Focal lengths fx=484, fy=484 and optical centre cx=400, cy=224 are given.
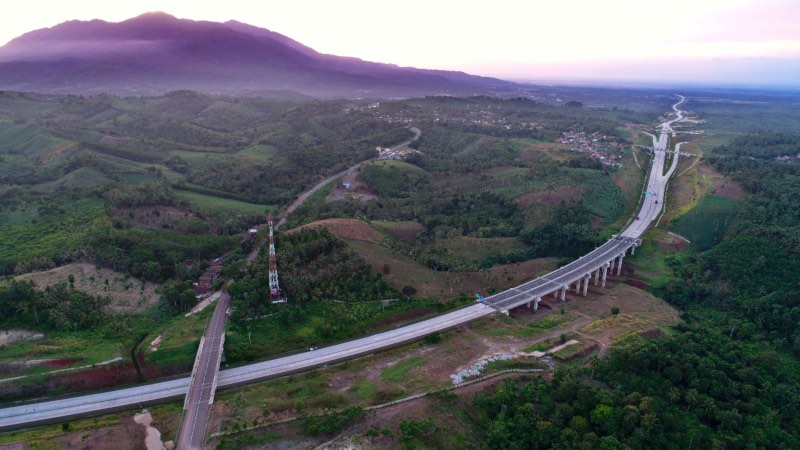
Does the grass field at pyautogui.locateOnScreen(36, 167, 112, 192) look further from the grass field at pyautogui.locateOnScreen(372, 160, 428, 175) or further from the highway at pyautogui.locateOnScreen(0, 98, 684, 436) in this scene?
the highway at pyautogui.locateOnScreen(0, 98, 684, 436)

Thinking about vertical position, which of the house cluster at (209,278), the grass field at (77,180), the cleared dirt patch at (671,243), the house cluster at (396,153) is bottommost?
the house cluster at (209,278)

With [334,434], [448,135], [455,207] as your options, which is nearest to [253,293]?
[334,434]

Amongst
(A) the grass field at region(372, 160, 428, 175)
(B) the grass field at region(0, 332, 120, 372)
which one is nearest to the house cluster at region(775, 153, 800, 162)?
(A) the grass field at region(372, 160, 428, 175)

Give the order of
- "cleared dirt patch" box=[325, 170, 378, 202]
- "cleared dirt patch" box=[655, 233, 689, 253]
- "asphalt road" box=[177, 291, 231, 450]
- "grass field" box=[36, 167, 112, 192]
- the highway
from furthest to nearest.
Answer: "cleared dirt patch" box=[325, 170, 378, 202] < "grass field" box=[36, 167, 112, 192] < "cleared dirt patch" box=[655, 233, 689, 253] < the highway < "asphalt road" box=[177, 291, 231, 450]

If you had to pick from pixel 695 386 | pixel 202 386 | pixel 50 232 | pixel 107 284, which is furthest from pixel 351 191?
pixel 695 386

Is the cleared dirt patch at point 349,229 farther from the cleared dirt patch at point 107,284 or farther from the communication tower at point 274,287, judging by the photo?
the cleared dirt patch at point 107,284

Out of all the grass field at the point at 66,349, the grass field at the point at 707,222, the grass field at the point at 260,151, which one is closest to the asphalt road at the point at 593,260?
the grass field at the point at 707,222

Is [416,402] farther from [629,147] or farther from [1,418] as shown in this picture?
[629,147]
